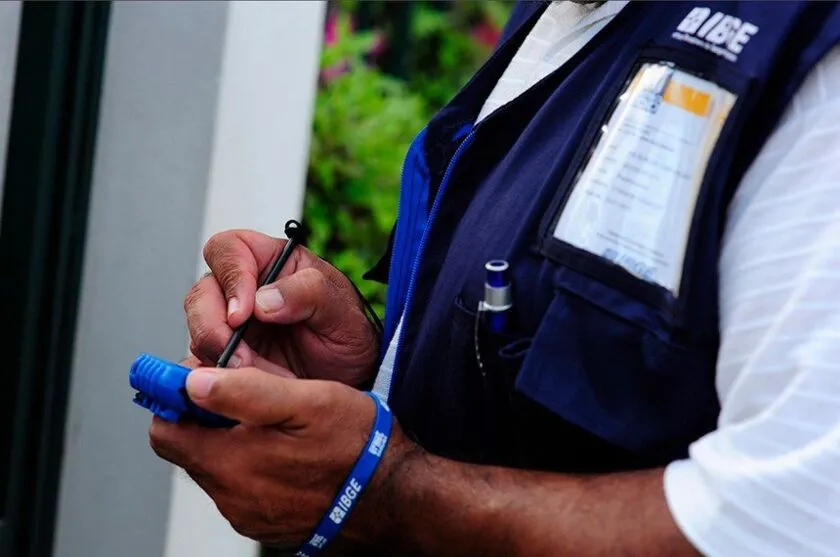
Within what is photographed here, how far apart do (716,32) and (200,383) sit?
0.65m

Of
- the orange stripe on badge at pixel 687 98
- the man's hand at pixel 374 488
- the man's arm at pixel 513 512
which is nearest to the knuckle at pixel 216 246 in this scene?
the man's hand at pixel 374 488

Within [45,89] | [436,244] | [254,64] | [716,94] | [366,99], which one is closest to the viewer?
[716,94]

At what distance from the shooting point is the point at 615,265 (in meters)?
1.24

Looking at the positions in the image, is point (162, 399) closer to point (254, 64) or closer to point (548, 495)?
point (548, 495)

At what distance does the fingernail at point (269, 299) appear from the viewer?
4.91ft

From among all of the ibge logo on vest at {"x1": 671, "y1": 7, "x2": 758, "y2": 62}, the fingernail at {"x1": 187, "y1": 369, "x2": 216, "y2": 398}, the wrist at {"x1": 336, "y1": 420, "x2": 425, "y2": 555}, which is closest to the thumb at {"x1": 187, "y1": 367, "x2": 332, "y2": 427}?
the fingernail at {"x1": 187, "y1": 369, "x2": 216, "y2": 398}

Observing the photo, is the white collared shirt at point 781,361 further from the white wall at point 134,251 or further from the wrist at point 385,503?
the white wall at point 134,251

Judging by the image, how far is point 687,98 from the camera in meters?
1.24

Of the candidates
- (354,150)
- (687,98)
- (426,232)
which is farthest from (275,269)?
(354,150)

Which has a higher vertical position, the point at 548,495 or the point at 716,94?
the point at 716,94

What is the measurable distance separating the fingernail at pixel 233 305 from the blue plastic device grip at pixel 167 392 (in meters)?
0.20

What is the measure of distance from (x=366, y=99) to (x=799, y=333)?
2.61 meters

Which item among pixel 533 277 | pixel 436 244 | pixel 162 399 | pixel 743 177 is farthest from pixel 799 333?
pixel 162 399

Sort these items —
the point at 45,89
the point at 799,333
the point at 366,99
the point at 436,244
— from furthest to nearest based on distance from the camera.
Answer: the point at 366,99
the point at 45,89
the point at 436,244
the point at 799,333
